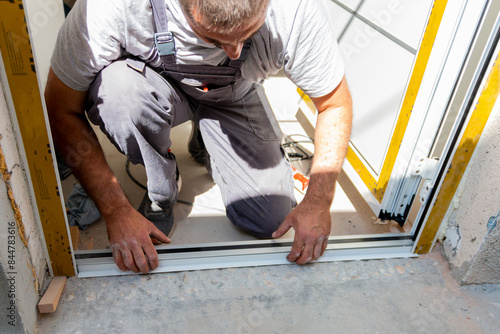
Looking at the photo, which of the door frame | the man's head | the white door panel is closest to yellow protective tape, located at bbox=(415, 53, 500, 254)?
the door frame

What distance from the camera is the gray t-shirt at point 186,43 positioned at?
114 cm

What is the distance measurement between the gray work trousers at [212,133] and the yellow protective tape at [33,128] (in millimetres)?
364

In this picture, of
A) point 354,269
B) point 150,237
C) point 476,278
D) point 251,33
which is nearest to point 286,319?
point 354,269

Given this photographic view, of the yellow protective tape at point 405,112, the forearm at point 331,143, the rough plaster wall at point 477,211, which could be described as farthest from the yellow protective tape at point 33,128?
the rough plaster wall at point 477,211

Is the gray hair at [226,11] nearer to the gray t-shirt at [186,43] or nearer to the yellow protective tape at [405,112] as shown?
the gray t-shirt at [186,43]

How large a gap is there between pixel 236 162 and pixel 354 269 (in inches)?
25.6

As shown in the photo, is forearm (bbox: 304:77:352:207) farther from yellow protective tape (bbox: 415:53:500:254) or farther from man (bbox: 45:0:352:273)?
yellow protective tape (bbox: 415:53:500:254)

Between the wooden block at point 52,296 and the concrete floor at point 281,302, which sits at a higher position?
the wooden block at point 52,296

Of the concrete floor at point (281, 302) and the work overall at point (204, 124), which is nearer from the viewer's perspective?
the concrete floor at point (281, 302)

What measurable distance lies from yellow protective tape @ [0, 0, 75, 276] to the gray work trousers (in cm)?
36

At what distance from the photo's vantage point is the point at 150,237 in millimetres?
1272

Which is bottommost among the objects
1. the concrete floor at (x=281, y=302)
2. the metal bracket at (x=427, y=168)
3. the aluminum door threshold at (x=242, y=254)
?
the concrete floor at (x=281, y=302)

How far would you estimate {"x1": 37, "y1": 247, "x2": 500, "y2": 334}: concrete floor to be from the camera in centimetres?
107

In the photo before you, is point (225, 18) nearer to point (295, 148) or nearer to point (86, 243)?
point (86, 243)
